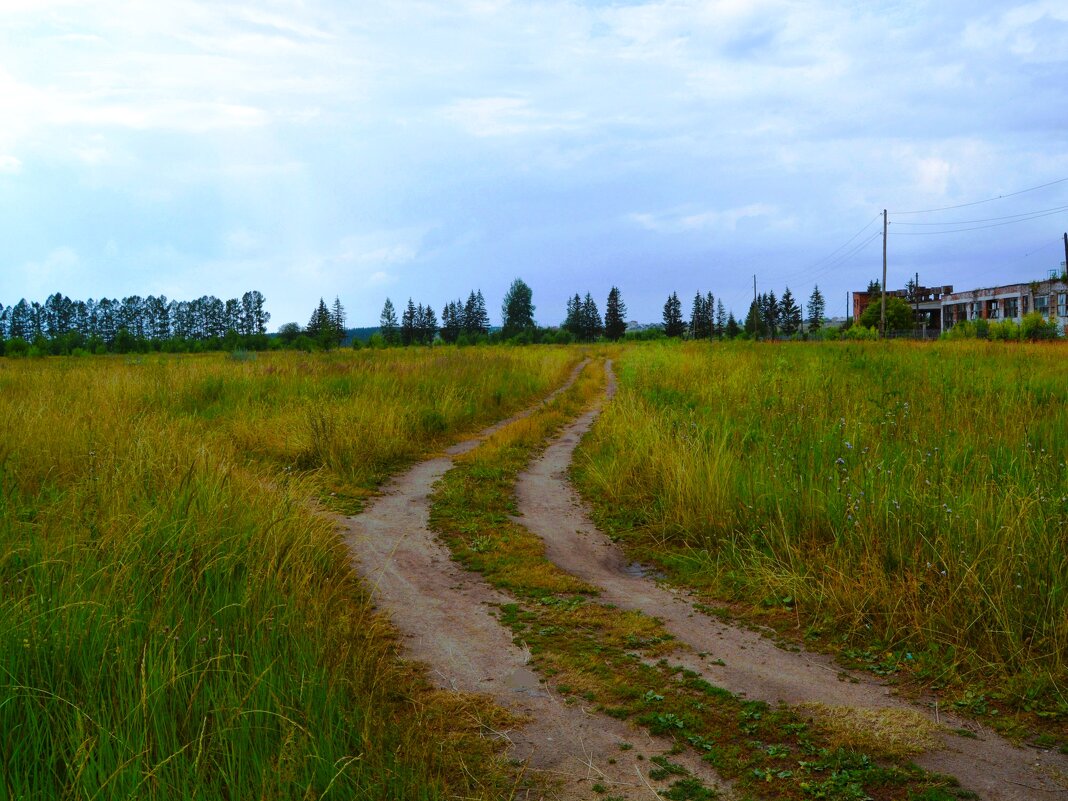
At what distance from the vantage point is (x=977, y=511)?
429 centimetres

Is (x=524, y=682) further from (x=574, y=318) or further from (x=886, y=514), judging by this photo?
(x=574, y=318)

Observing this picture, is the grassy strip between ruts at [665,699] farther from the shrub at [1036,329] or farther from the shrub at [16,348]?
the shrub at [16,348]

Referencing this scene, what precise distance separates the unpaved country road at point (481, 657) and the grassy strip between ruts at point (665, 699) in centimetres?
11

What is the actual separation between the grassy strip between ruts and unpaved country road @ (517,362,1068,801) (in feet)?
0.47

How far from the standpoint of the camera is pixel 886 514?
454cm

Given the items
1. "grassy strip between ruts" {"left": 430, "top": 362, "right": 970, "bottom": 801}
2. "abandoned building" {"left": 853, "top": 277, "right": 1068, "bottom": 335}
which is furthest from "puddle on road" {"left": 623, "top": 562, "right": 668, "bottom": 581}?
"abandoned building" {"left": 853, "top": 277, "right": 1068, "bottom": 335}

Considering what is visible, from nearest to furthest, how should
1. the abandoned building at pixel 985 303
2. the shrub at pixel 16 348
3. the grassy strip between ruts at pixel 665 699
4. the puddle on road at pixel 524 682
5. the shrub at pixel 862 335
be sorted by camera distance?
the grassy strip between ruts at pixel 665 699 → the puddle on road at pixel 524 682 → the shrub at pixel 862 335 → the shrub at pixel 16 348 → the abandoned building at pixel 985 303

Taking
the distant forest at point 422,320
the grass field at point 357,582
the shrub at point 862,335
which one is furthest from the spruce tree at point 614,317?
the grass field at point 357,582

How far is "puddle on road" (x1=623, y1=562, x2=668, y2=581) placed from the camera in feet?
16.8

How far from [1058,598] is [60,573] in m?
5.10

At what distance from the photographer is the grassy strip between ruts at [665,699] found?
250 cm

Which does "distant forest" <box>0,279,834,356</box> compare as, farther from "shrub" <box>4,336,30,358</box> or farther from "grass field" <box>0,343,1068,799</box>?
"grass field" <box>0,343,1068,799</box>

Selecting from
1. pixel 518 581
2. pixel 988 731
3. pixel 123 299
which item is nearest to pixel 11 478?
pixel 518 581

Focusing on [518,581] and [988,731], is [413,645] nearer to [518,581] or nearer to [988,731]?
[518,581]
